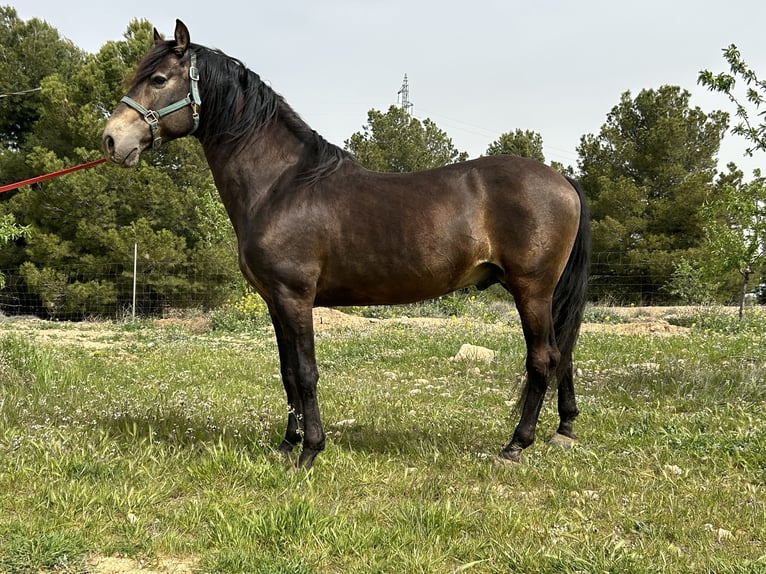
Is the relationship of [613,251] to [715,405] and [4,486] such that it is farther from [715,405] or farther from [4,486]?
[4,486]

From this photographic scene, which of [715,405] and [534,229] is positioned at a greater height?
[534,229]

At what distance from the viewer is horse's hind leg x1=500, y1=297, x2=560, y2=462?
3.79 meters

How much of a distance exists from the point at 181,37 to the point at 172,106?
427 millimetres

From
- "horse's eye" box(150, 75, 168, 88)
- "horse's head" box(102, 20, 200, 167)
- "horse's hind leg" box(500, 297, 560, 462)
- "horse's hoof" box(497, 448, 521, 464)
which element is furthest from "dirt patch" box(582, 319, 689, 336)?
"horse's eye" box(150, 75, 168, 88)

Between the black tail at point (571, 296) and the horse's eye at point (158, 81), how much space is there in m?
2.90

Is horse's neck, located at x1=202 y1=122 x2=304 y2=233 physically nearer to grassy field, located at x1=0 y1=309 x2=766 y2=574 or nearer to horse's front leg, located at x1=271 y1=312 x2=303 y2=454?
horse's front leg, located at x1=271 y1=312 x2=303 y2=454

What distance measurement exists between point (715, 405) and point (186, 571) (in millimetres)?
4427

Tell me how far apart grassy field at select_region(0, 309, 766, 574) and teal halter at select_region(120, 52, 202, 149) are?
78.5 inches

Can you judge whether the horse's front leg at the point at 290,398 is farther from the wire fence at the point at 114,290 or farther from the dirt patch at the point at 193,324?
the wire fence at the point at 114,290

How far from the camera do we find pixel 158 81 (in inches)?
143

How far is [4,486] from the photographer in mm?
3029

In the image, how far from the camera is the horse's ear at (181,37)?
352 cm

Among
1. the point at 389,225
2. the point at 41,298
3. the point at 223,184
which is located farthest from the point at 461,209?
the point at 41,298

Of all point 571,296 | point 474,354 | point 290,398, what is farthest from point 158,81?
point 474,354
